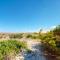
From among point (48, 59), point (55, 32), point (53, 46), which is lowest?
point (48, 59)

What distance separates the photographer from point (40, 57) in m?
10.0

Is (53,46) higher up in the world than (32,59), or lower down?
higher up

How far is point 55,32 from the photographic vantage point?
946 cm

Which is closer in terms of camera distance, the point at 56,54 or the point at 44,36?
the point at 56,54

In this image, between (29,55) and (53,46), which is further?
(29,55)

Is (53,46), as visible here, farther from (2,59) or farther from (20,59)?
(2,59)

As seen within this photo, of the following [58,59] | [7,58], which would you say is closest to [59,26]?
[58,59]

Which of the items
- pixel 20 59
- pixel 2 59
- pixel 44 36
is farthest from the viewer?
pixel 44 36

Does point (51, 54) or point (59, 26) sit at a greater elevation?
point (59, 26)

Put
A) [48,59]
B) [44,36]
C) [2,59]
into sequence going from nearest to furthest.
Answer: [2,59], [48,59], [44,36]

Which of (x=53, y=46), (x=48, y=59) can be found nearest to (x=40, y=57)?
(x=48, y=59)

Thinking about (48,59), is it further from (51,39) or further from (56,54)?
(51,39)

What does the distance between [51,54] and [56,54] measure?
0.82 meters

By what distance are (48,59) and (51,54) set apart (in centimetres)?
62
